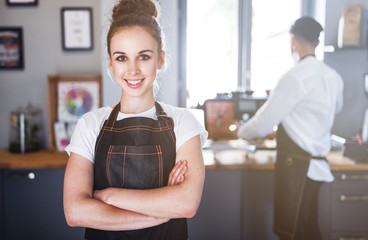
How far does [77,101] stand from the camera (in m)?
2.52

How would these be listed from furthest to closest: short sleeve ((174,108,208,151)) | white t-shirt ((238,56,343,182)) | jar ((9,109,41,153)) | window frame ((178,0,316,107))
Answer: window frame ((178,0,316,107)), jar ((9,109,41,153)), white t-shirt ((238,56,343,182)), short sleeve ((174,108,208,151))

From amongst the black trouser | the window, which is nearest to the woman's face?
the black trouser

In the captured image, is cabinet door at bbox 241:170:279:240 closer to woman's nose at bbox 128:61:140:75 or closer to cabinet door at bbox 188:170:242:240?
cabinet door at bbox 188:170:242:240

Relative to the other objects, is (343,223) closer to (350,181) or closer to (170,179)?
(350,181)

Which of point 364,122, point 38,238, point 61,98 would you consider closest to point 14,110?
point 61,98

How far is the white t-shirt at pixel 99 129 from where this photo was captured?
46.8 inches

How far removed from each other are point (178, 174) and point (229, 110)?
1479 millimetres

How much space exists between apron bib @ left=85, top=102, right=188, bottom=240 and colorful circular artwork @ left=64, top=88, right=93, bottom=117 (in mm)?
1373

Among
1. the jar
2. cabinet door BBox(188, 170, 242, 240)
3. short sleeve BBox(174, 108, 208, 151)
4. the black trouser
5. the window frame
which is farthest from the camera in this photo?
the window frame

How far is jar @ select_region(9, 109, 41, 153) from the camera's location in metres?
2.46

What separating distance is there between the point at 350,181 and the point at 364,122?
0.64 m

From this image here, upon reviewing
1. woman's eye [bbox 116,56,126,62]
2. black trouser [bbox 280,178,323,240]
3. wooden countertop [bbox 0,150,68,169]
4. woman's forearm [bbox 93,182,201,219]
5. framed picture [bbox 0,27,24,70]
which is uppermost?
framed picture [bbox 0,27,24,70]

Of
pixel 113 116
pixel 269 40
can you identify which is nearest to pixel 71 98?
pixel 113 116

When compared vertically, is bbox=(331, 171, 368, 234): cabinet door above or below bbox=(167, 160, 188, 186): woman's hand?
below
